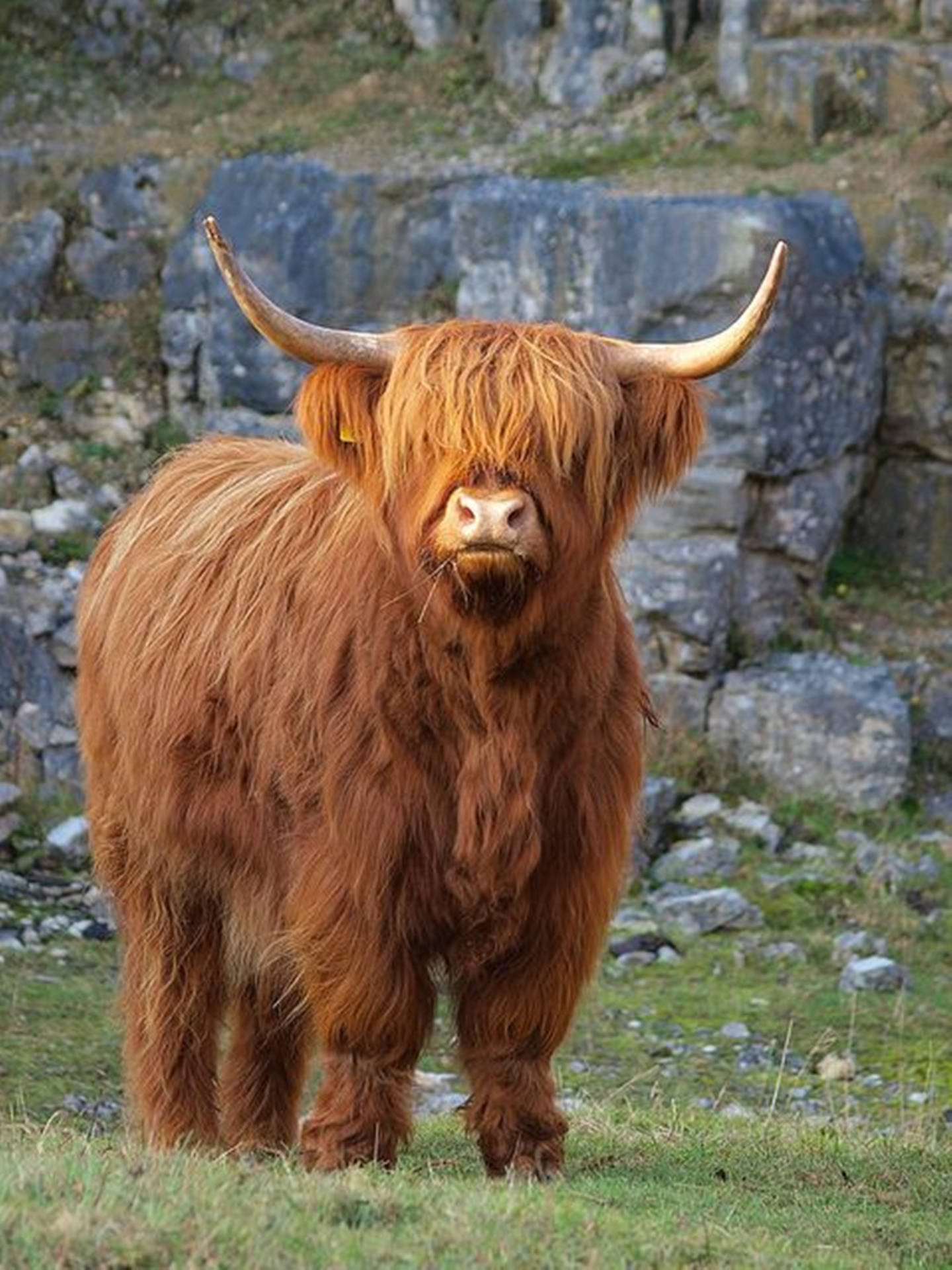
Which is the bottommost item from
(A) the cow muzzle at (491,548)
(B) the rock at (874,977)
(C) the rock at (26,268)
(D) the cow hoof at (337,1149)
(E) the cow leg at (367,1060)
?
(B) the rock at (874,977)

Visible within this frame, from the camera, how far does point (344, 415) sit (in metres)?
5.59

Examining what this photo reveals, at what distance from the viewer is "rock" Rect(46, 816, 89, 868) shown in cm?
1074

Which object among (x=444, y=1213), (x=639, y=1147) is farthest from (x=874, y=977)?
(x=444, y=1213)

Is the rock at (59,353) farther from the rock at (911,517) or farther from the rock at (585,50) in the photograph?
the rock at (911,517)

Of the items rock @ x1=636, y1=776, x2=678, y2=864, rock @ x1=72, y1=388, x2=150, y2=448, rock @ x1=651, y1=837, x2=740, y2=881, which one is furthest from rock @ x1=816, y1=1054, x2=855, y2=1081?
rock @ x1=72, y1=388, x2=150, y2=448

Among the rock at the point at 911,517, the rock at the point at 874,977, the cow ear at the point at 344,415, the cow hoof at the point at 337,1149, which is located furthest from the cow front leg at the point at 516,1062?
the rock at the point at 911,517

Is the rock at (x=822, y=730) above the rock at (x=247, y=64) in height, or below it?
→ below

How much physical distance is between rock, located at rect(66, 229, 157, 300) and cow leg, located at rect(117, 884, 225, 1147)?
7.60 m

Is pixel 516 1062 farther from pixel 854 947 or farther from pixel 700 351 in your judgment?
pixel 854 947

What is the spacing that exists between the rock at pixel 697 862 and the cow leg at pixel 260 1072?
4.60 metres

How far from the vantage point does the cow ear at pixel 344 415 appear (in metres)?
5.57

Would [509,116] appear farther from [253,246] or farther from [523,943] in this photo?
[523,943]

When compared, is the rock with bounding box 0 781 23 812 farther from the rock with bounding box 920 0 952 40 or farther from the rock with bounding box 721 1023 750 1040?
the rock with bounding box 920 0 952 40

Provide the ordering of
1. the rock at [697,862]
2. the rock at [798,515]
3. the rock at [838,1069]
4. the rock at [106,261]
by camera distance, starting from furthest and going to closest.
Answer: the rock at [106,261] < the rock at [798,515] < the rock at [697,862] < the rock at [838,1069]
